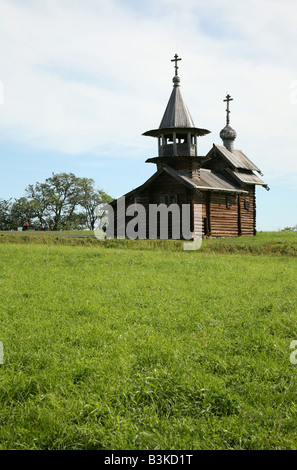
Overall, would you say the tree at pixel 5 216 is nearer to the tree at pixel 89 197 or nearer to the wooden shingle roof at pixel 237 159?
the tree at pixel 89 197

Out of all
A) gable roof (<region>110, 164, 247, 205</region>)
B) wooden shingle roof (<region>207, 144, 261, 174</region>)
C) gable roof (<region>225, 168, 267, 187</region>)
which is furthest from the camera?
wooden shingle roof (<region>207, 144, 261, 174</region>)

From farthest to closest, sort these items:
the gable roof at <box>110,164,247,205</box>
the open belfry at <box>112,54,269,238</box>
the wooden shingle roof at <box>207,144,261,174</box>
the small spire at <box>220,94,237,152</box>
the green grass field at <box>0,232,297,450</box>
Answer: the small spire at <box>220,94,237,152</box>
the wooden shingle roof at <box>207,144,261,174</box>
the open belfry at <box>112,54,269,238</box>
the gable roof at <box>110,164,247,205</box>
the green grass field at <box>0,232,297,450</box>

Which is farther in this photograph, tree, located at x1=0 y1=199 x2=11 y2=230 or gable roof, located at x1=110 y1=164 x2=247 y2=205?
tree, located at x1=0 y1=199 x2=11 y2=230

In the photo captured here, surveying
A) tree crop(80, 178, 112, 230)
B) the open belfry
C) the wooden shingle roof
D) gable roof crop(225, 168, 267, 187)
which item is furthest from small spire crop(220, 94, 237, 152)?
tree crop(80, 178, 112, 230)

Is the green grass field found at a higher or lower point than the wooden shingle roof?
lower

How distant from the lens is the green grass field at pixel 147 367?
13.8ft

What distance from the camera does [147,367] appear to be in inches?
220

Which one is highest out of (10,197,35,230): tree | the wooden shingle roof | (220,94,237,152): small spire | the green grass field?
(220,94,237,152): small spire

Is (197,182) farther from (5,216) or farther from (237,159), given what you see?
(5,216)

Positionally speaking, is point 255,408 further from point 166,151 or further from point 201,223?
point 166,151

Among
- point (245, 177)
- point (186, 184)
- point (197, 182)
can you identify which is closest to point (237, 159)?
point (245, 177)

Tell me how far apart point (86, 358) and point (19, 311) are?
2.78 meters

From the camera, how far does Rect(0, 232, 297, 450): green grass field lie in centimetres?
421

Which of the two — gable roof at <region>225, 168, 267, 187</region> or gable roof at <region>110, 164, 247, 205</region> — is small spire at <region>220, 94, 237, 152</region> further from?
gable roof at <region>110, 164, 247, 205</region>
